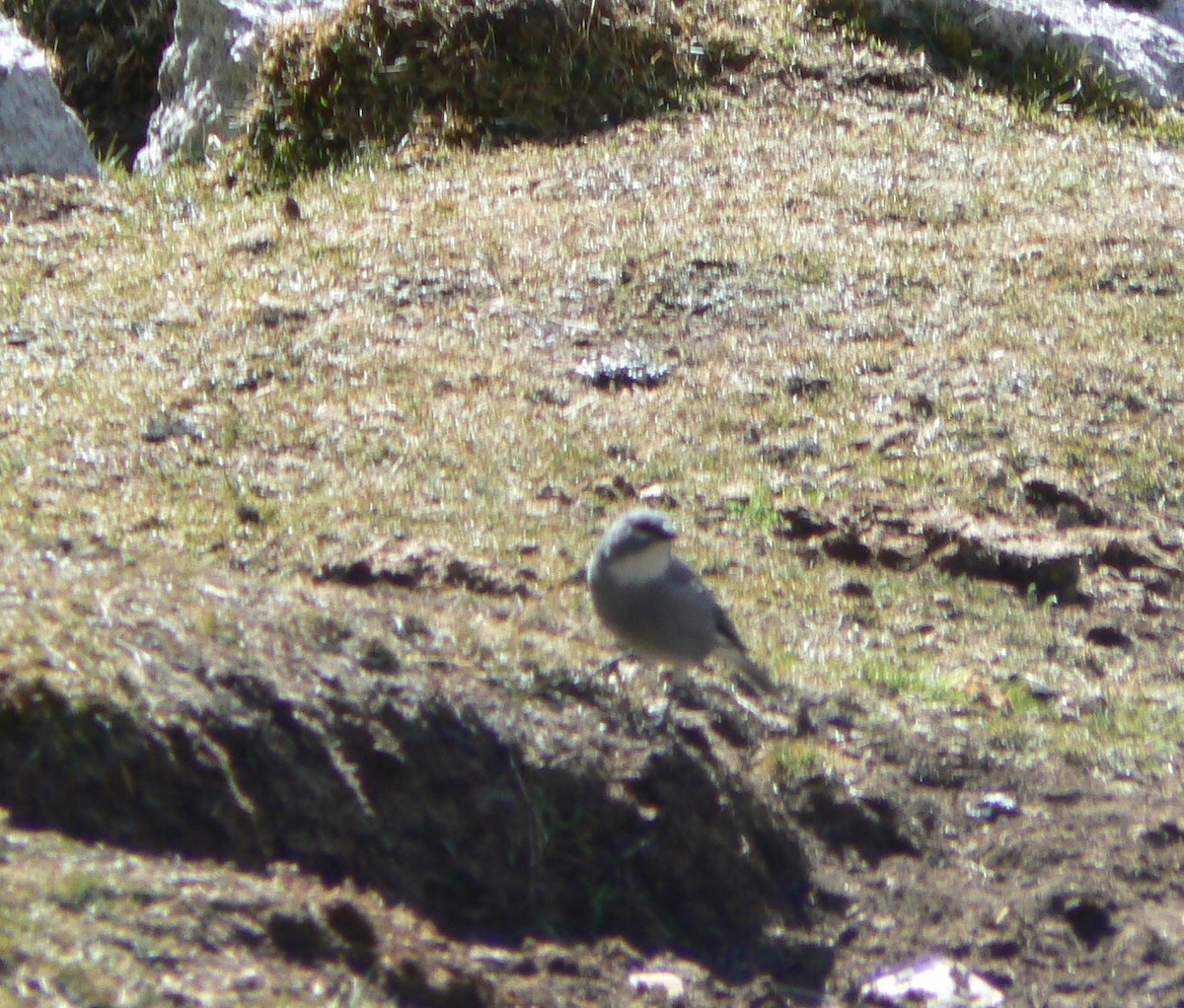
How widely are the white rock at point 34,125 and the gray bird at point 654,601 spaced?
643 cm

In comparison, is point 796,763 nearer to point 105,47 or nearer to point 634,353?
point 634,353

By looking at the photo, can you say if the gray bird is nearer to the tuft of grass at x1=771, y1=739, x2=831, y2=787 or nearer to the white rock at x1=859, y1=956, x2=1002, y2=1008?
the tuft of grass at x1=771, y1=739, x2=831, y2=787

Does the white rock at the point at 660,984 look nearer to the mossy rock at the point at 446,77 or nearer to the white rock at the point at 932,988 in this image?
the white rock at the point at 932,988

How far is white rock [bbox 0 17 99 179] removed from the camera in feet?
34.0

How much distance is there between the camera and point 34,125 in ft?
34.3

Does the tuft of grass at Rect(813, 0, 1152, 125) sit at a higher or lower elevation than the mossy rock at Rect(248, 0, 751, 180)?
higher

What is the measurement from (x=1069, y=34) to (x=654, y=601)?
323 inches

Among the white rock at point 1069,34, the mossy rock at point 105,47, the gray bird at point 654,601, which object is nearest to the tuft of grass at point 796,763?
the gray bird at point 654,601

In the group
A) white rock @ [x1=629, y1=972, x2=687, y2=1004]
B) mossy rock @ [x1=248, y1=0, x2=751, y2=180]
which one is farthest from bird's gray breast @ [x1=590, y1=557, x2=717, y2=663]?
mossy rock @ [x1=248, y1=0, x2=751, y2=180]

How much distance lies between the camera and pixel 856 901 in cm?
473

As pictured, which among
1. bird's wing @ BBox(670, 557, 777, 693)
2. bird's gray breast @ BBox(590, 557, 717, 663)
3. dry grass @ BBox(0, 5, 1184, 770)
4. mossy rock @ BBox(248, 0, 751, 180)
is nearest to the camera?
bird's gray breast @ BBox(590, 557, 717, 663)

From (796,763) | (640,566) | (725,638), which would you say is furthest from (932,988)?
(640,566)

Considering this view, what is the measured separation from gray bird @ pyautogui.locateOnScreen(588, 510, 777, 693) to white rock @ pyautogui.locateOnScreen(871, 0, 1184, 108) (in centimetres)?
788

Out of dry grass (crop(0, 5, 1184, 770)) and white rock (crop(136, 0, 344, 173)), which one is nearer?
dry grass (crop(0, 5, 1184, 770))
